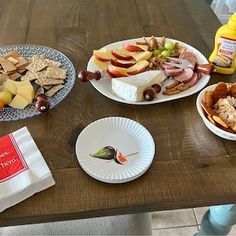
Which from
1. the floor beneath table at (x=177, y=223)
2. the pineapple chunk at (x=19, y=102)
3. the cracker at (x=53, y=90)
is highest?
the cracker at (x=53, y=90)

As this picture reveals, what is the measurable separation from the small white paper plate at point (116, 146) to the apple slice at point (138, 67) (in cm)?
16

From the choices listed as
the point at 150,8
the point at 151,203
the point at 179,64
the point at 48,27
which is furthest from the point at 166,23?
the point at 151,203

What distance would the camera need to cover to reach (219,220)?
36.6 inches

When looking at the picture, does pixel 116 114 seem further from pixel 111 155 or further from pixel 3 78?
pixel 3 78

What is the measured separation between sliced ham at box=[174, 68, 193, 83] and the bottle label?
89 millimetres

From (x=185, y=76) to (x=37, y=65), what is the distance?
391 mm

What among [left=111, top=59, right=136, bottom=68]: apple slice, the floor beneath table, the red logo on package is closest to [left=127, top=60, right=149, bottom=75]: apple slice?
[left=111, top=59, right=136, bottom=68]: apple slice

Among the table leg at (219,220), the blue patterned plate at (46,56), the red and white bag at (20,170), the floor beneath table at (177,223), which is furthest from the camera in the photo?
the floor beneath table at (177,223)

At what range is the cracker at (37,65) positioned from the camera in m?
0.77

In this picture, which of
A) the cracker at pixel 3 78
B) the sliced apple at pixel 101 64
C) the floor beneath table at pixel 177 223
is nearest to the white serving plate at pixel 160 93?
the sliced apple at pixel 101 64

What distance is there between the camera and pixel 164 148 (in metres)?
0.62

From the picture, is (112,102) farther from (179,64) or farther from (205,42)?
(205,42)

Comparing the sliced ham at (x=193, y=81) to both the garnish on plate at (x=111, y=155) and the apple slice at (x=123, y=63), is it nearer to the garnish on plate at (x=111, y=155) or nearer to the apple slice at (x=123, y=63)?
the apple slice at (x=123, y=63)

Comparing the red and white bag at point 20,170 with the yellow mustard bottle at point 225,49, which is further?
the yellow mustard bottle at point 225,49
